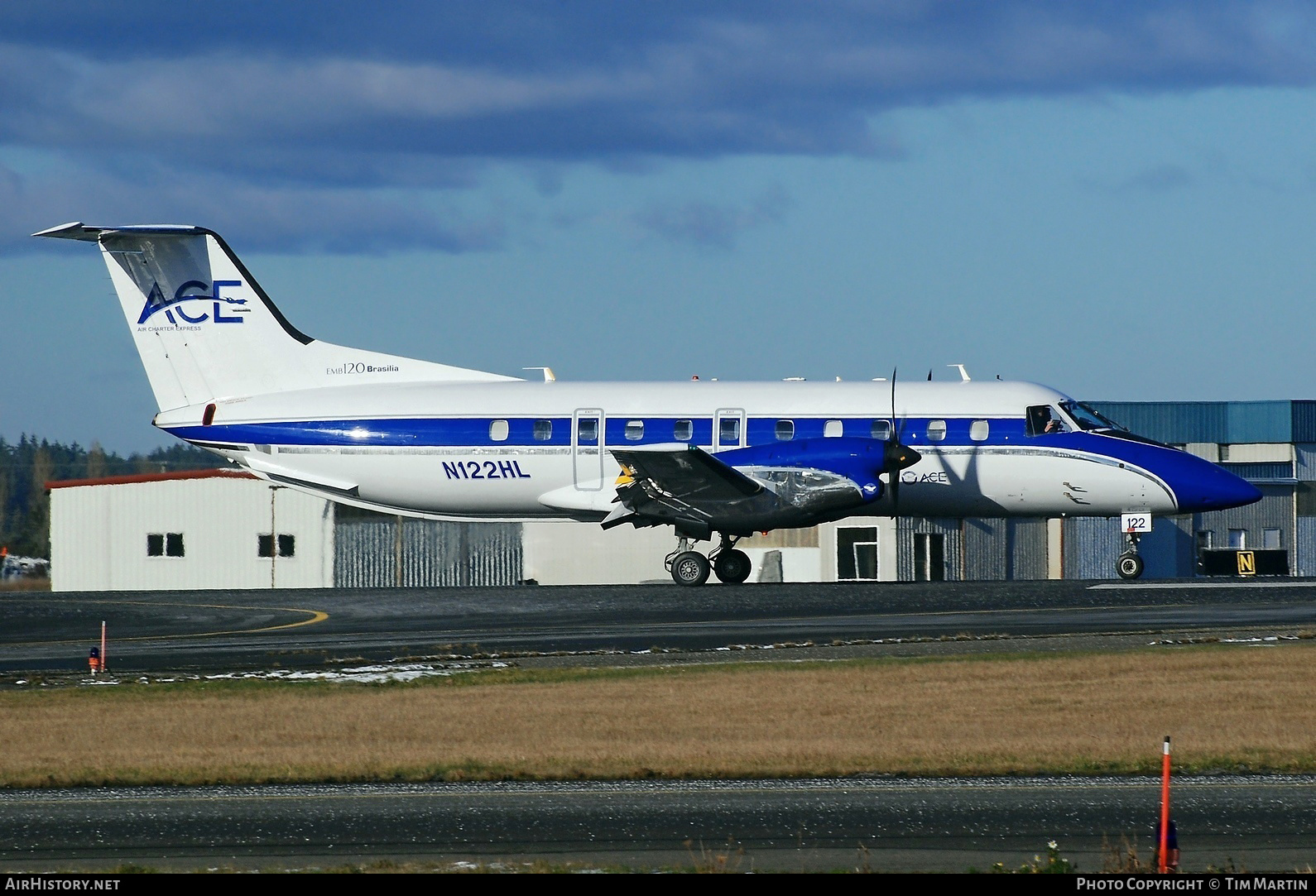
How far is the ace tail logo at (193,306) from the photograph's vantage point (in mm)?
31797

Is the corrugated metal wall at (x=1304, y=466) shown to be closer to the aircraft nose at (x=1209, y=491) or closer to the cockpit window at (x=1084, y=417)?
the aircraft nose at (x=1209, y=491)

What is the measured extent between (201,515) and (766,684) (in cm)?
3402

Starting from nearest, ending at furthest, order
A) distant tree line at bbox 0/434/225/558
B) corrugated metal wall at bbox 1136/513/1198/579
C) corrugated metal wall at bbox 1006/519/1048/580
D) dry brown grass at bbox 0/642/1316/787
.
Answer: dry brown grass at bbox 0/642/1316/787, corrugated metal wall at bbox 1006/519/1048/580, corrugated metal wall at bbox 1136/513/1198/579, distant tree line at bbox 0/434/225/558

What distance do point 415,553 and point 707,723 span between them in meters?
29.7

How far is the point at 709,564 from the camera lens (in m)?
30.9

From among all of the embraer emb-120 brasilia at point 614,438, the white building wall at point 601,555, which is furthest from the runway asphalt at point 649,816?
the white building wall at point 601,555

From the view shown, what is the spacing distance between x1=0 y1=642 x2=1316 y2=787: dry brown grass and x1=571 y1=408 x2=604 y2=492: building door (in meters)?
11.4

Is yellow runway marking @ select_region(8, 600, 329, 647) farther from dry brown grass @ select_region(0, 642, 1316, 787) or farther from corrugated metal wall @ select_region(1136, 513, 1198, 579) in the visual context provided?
corrugated metal wall @ select_region(1136, 513, 1198, 579)

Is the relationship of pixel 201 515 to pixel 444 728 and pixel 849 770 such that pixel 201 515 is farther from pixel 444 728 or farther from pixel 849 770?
pixel 849 770

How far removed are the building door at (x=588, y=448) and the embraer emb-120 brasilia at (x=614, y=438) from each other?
4 centimetres

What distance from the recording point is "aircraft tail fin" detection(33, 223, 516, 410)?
3166 cm

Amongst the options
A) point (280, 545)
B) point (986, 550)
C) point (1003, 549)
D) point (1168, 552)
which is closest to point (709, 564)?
point (280, 545)

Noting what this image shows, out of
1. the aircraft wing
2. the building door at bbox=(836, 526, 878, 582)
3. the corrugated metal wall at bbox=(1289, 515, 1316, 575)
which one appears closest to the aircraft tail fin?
the aircraft wing
